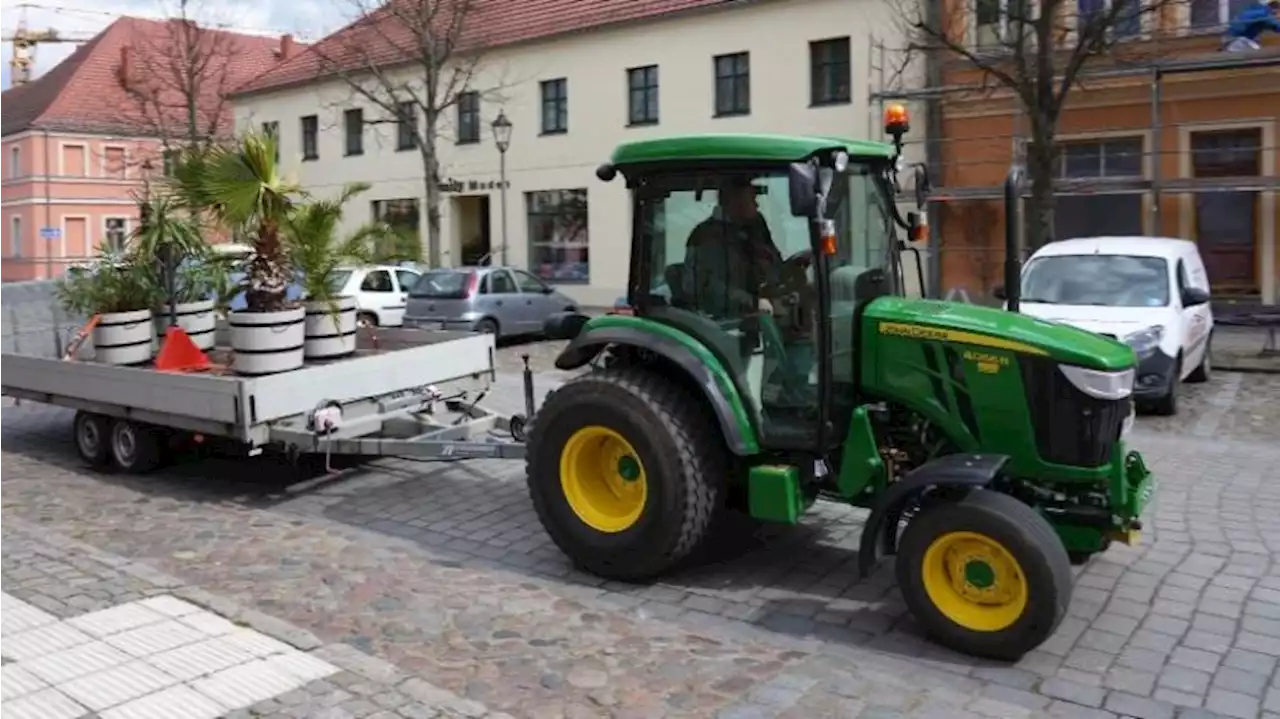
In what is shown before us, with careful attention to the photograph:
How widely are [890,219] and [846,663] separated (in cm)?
245

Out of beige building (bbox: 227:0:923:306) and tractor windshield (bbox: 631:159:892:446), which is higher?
beige building (bbox: 227:0:923:306)

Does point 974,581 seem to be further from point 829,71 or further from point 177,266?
point 829,71

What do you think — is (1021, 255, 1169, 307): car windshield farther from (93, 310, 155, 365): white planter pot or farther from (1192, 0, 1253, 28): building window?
(1192, 0, 1253, 28): building window

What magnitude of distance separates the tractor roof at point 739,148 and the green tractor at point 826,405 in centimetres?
1

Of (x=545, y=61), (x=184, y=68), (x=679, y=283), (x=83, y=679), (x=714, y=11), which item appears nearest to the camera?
(x=83, y=679)

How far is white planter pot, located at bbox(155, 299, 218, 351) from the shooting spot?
31.8 ft

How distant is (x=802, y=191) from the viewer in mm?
5332

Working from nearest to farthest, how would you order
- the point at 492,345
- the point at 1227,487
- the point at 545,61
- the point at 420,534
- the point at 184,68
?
1. the point at 420,534
2. the point at 1227,487
3. the point at 492,345
4. the point at 545,61
5. the point at 184,68

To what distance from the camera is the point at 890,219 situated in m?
6.37

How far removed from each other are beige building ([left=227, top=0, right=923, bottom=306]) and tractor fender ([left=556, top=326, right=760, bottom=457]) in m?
16.6

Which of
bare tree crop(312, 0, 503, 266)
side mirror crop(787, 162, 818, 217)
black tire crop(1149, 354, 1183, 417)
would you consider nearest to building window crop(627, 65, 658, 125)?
bare tree crop(312, 0, 503, 266)

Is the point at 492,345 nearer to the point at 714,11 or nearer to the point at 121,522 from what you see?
the point at 121,522

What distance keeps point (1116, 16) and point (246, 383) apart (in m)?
12.6

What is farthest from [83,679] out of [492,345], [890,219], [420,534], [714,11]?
[714,11]
